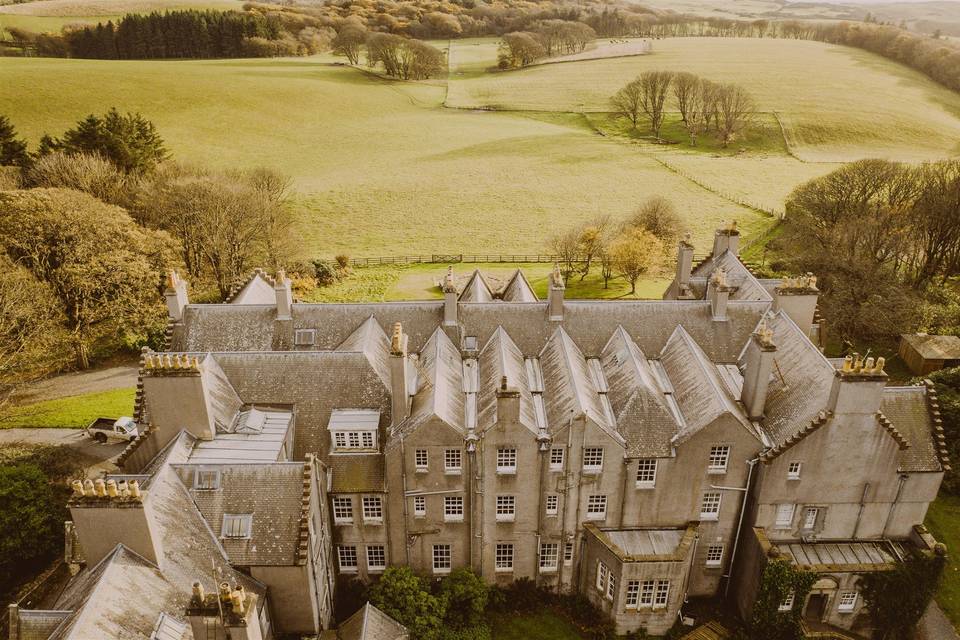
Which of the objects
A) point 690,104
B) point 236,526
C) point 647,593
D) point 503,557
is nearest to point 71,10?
point 690,104

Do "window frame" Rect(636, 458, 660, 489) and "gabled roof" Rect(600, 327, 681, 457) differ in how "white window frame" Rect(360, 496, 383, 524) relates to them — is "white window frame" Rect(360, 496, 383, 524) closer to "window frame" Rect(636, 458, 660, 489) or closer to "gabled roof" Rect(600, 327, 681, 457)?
"gabled roof" Rect(600, 327, 681, 457)

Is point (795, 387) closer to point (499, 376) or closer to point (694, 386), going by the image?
point (694, 386)

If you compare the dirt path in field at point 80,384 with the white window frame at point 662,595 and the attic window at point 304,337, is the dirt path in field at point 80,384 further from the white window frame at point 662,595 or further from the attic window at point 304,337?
the white window frame at point 662,595

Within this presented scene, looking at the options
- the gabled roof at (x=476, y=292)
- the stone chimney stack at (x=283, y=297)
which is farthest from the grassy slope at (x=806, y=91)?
the stone chimney stack at (x=283, y=297)

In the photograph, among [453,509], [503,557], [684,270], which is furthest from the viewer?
[684,270]

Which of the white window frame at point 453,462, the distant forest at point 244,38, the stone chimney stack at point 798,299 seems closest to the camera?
the white window frame at point 453,462

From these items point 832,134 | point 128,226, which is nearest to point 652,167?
point 832,134
